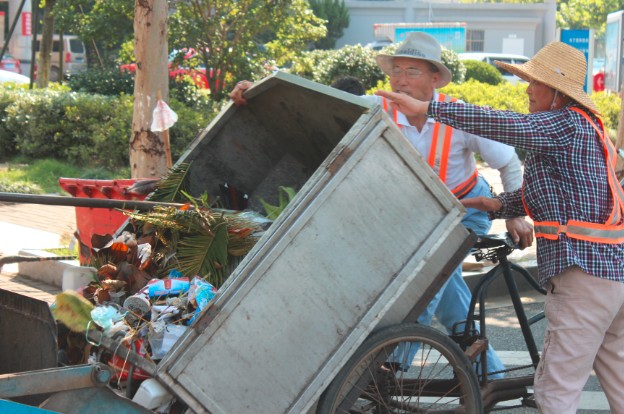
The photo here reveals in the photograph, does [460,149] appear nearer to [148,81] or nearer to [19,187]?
[148,81]

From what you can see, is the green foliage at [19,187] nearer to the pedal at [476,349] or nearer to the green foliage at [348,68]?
the green foliage at [348,68]

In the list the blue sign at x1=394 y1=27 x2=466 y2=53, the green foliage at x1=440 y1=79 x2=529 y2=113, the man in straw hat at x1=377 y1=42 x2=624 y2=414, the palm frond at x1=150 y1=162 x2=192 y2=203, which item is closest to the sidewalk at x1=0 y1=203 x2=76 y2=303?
the palm frond at x1=150 y1=162 x2=192 y2=203

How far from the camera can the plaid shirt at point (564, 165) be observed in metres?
3.56

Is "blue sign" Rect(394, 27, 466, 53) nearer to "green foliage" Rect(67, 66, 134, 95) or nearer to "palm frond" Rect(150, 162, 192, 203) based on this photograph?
"green foliage" Rect(67, 66, 134, 95)

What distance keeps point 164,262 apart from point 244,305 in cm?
101

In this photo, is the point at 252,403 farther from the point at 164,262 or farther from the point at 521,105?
the point at 521,105

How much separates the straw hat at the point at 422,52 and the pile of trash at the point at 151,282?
1135 mm

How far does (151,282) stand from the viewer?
12.4 ft

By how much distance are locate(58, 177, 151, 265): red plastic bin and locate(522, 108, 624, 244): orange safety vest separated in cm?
312

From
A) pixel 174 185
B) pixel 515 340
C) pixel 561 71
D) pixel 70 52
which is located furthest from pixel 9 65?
pixel 561 71

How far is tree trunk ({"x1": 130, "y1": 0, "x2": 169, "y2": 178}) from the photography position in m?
7.96

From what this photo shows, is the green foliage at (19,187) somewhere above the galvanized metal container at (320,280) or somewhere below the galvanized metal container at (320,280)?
below

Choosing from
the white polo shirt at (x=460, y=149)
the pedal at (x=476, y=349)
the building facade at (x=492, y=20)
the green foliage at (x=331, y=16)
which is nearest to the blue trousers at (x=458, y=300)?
the white polo shirt at (x=460, y=149)

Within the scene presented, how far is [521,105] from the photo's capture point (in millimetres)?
15523
